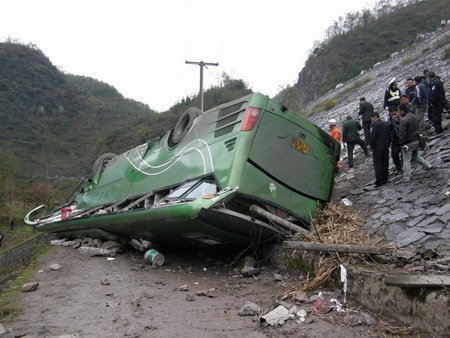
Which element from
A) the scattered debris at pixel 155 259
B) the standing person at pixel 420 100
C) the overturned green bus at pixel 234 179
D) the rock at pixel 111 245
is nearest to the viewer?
the overturned green bus at pixel 234 179

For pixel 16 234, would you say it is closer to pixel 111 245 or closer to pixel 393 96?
pixel 111 245

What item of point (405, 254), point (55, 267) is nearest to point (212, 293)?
point (405, 254)

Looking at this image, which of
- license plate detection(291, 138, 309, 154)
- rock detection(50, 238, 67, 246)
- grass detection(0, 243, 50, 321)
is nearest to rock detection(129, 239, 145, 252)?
grass detection(0, 243, 50, 321)

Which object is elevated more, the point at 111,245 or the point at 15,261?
the point at 111,245

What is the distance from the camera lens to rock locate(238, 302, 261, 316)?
4.42 meters

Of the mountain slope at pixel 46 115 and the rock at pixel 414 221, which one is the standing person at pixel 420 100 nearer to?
the rock at pixel 414 221

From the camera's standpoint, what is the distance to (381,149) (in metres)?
7.52

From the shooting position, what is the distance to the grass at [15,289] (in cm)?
481

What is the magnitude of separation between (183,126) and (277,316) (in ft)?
14.4

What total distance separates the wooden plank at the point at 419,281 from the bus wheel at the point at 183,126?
174 inches

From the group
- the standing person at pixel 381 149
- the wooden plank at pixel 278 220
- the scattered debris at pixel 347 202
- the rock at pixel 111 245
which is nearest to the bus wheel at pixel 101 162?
the rock at pixel 111 245

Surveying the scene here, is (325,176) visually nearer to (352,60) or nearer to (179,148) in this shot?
(179,148)

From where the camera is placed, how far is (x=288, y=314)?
4230 millimetres

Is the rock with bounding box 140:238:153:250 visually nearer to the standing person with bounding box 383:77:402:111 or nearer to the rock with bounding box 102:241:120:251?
the rock with bounding box 102:241:120:251
